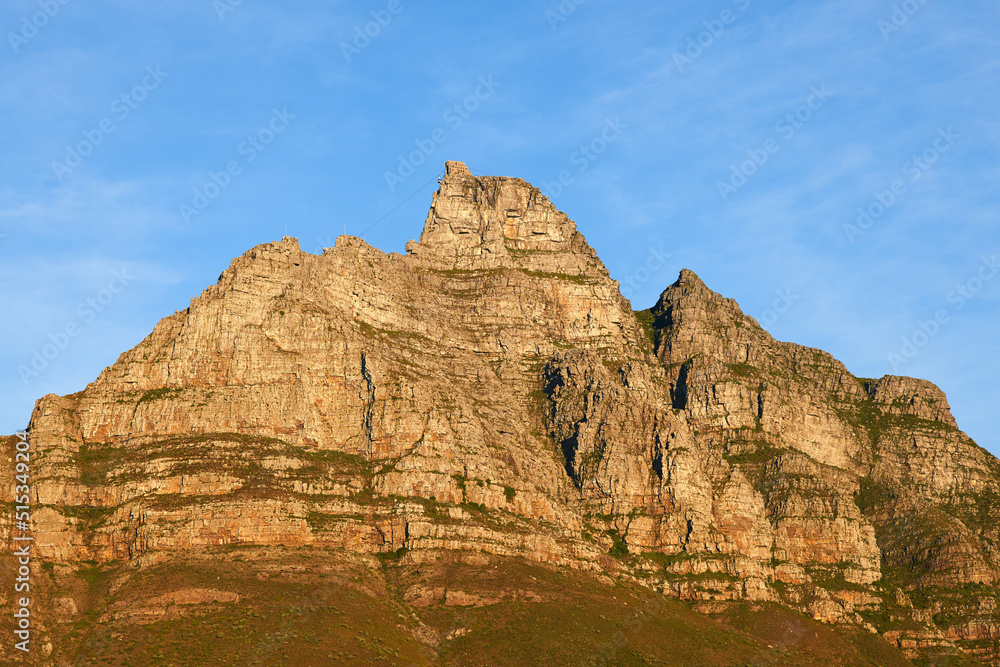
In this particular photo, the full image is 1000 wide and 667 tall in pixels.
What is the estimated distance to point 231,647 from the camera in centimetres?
18962

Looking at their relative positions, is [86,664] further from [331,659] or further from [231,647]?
[331,659]

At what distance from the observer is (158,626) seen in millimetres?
196250

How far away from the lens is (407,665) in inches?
7574

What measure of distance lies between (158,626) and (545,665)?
54.0m

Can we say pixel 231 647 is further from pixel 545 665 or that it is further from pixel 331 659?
pixel 545 665

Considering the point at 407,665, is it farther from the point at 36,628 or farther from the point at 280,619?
the point at 36,628

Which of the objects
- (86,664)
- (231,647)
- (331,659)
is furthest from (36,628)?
(331,659)

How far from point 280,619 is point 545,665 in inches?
1482

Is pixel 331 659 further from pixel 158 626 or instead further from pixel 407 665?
pixel 158 626

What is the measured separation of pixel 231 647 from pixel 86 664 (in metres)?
19.4

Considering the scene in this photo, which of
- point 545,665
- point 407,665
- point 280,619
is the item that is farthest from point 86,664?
point 545,665

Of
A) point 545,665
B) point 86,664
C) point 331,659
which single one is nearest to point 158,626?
point 86,664

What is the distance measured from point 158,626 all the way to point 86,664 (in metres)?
11.1

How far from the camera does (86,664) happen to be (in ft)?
622
